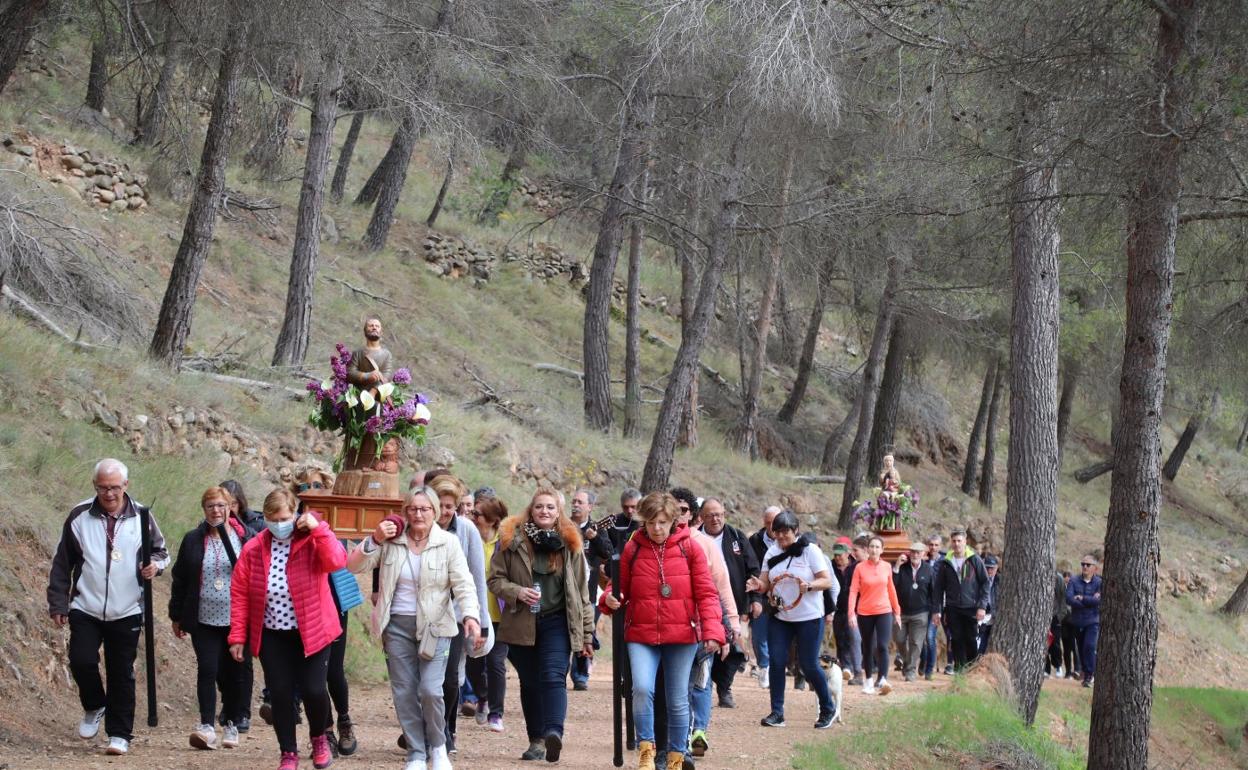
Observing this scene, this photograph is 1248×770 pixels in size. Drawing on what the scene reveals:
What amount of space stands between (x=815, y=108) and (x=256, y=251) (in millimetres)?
12627

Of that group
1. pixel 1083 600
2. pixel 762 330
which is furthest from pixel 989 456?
pixel 1083 600

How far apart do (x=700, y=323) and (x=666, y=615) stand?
10988 millimetres

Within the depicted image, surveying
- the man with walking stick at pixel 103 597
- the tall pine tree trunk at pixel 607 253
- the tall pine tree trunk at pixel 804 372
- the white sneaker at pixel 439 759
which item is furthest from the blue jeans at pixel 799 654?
the tall pine tree trunk at pixel 804 372

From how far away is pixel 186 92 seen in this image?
1080cm

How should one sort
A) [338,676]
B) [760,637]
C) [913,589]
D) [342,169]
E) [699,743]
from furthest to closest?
[342,169] < [913,589] < [760,637] < [699,743] < [338,676]

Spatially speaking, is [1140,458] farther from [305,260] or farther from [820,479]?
[820,479]

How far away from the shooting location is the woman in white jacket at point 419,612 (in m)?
7.00

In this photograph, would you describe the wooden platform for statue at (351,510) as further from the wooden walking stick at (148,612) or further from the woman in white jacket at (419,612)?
the woman in white jacket at (419,612)

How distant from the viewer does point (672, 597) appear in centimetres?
761

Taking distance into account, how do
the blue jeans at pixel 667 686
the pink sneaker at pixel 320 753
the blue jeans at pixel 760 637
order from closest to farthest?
the pink sneaker at pixel 320 753, the blue jeans at pixel 667 686, the blue jeans at pixel 760 637

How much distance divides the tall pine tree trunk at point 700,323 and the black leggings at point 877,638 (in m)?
5.39

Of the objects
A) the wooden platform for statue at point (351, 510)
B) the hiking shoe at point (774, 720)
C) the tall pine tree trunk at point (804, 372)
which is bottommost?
the hiking shoe at point (774, 720)

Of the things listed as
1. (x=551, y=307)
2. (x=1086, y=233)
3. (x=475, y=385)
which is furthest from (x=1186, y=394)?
(x=1086, y=233)

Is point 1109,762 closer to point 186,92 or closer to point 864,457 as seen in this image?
point 186,92
